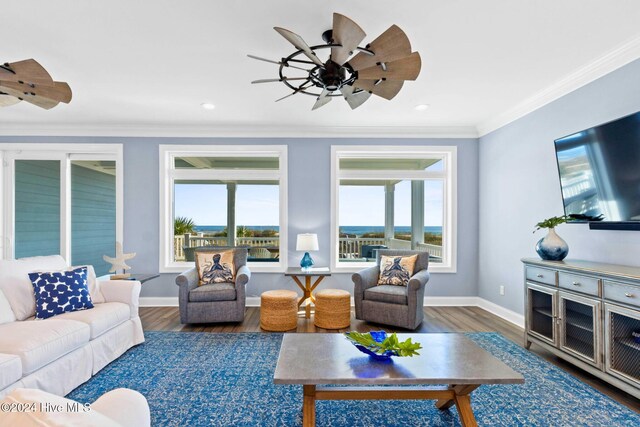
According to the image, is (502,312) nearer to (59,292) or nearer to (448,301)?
(448,301)

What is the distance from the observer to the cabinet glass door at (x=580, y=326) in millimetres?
2461

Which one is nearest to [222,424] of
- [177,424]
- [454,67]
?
[177,424]

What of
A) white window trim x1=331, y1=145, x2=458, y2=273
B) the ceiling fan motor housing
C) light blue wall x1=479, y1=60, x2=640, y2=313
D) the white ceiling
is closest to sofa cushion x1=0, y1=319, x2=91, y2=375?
the white ceiling

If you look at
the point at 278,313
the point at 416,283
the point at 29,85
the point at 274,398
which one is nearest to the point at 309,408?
the point at 274,398

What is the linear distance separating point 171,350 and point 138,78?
9.01ft

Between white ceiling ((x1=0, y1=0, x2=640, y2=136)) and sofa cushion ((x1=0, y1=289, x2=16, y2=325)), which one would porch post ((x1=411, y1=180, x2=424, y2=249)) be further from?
sofa cushion ((x1=0, y1=289, x2=16, y2=325))

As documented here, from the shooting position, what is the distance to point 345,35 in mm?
1802

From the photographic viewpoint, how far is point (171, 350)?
10.3ft

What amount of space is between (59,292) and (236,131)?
2.99 metres

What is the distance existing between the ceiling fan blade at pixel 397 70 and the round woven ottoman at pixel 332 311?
2.55 metres

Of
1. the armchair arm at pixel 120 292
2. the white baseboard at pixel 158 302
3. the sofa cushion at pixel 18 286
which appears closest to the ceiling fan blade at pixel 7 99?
the sofa cushion at pixel 18 286

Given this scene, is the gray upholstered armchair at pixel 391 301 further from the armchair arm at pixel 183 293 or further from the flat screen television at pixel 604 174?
the armchair arm at pixel 183 293

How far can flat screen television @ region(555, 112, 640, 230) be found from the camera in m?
2.44

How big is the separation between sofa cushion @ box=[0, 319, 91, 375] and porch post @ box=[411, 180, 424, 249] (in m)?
4.34
